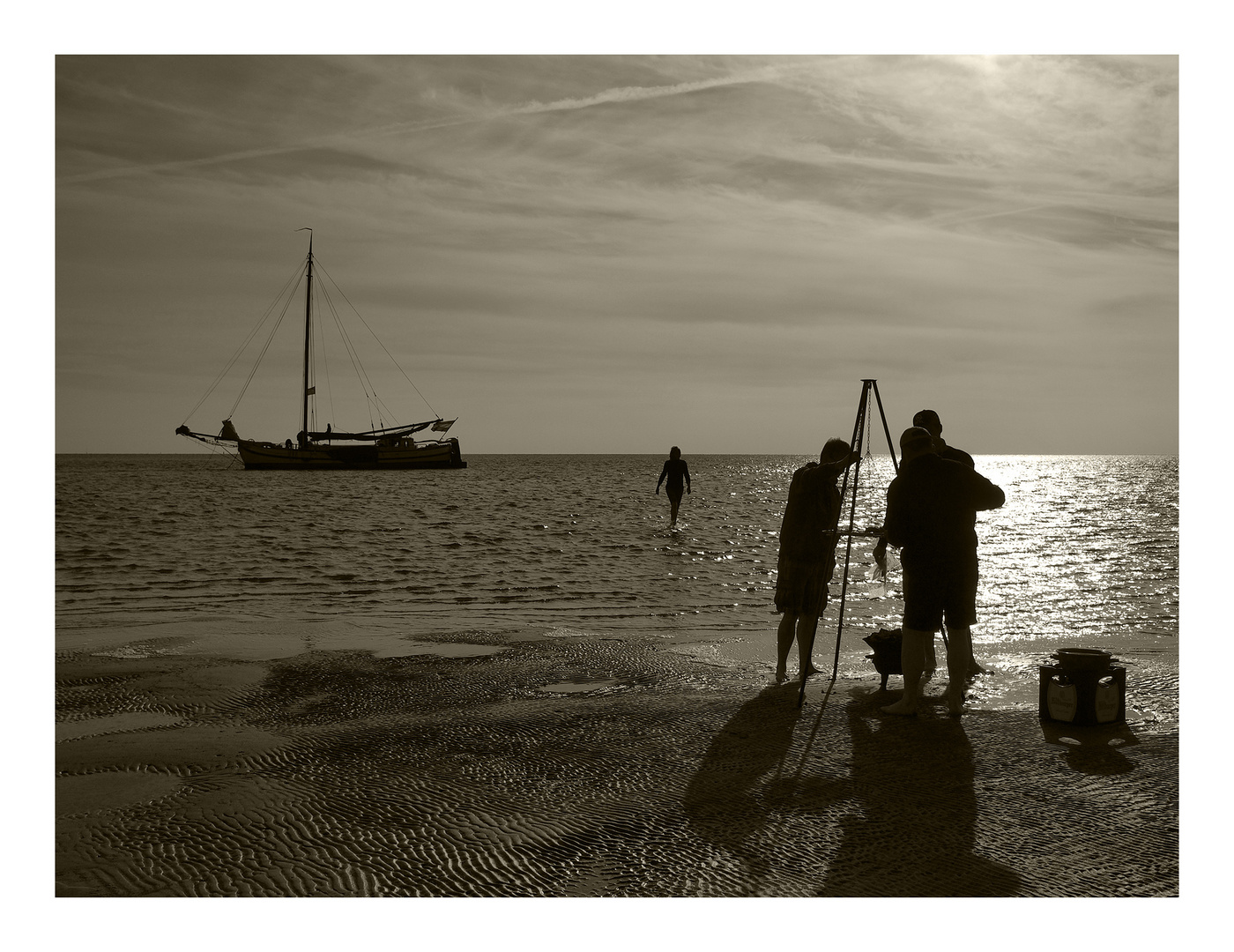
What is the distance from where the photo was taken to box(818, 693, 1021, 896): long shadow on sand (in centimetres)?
339

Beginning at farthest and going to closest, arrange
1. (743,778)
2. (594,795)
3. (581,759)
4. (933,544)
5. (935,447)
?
1. (935,447)
2. (933,544)
3. (581,759)
4. (743,778)
5. (594,795)

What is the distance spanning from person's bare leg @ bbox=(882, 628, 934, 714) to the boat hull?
79.4m

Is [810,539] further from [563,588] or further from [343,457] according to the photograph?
[343,457]

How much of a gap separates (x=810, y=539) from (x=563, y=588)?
8111mm

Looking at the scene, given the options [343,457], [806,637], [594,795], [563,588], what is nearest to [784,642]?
[806,637]

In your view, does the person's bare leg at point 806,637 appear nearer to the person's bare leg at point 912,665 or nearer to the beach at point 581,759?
the beach at point 581,759

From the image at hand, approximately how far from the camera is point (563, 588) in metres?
14.1

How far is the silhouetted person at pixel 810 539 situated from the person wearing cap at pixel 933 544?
693 mm

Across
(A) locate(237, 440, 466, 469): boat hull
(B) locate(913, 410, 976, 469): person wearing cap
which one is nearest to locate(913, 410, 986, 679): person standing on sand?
(B) locate(913, 410, 976, 469): person wearing cap

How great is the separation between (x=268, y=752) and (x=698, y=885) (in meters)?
2.68

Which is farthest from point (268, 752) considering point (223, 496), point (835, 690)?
point (223, 496)

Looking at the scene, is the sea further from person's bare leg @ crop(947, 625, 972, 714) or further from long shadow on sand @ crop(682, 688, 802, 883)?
long shadow on sand @ crop(682, 688, 802, 883)

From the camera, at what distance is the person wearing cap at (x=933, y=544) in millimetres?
5453

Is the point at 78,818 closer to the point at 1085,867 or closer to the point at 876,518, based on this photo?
the point at 1085,867
